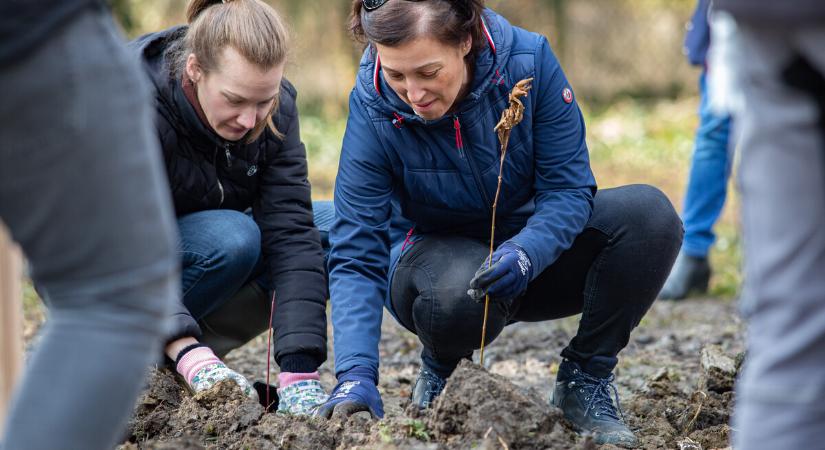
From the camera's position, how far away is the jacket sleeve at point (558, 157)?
2.84 metres

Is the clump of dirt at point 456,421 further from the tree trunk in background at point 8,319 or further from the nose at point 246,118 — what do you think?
the nose at point 246,118

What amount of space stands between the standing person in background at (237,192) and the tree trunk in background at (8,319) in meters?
0.84

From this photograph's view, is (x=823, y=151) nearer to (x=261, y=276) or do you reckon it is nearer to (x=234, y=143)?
(x=234, y=143)

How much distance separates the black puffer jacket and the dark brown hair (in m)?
0.63

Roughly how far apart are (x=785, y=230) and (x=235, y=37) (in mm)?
1882

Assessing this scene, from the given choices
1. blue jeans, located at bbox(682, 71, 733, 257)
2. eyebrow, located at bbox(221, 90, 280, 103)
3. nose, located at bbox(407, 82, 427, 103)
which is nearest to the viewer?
nose, located at bbox(407, 82, 427, 103)

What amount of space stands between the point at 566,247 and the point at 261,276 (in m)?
1.16

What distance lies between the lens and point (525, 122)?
2875 mm

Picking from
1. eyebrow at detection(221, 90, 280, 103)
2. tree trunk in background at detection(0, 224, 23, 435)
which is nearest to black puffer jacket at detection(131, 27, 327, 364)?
eyebrow at detection(221, 90, 280, 103)

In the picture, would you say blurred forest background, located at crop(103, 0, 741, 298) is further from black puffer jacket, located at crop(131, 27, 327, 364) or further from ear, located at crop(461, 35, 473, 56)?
ear, located at crop(461, 35, 473, 56)

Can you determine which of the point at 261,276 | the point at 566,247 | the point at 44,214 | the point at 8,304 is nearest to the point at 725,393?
the point at 566,247

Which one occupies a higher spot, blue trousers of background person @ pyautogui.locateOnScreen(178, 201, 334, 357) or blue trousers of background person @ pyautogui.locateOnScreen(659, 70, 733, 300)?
blue trousers of background person @ pyautogui.locateOnScreen(178, 201, 334, 357)

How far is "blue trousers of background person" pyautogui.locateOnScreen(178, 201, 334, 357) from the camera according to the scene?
320 centimetres

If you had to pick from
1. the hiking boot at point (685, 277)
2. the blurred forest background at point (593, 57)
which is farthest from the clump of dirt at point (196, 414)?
the blurred forest background at point (593, 57)
